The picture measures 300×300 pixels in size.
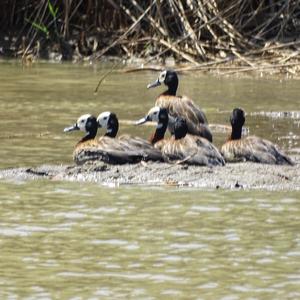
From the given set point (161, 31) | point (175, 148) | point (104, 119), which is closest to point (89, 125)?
point (104, 119)

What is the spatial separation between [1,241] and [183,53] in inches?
418

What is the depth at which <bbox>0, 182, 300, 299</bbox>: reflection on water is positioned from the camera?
6.55 meters

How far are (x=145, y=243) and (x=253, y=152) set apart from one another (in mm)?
2944

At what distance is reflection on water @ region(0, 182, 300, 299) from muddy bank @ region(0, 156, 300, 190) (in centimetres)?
26

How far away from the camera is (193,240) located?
7613mm

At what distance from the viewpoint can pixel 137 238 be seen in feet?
25.1

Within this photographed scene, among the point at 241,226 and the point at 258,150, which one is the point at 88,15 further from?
the point at 241,226

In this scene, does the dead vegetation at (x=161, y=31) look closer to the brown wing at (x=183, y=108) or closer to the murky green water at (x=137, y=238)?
the brown wing at (x=183, y=108)

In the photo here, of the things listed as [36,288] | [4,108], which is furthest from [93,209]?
[4,108]

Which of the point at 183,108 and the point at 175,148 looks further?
the point at 183,108

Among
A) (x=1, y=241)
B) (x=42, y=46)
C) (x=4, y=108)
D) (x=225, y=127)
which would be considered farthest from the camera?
(x=42, y=46)

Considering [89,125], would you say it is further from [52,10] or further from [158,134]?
Result: [52,10]

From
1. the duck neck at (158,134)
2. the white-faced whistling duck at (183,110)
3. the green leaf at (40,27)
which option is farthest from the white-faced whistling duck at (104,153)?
the green leaf at (40,27)

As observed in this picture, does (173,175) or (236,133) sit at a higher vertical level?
(236,133)
